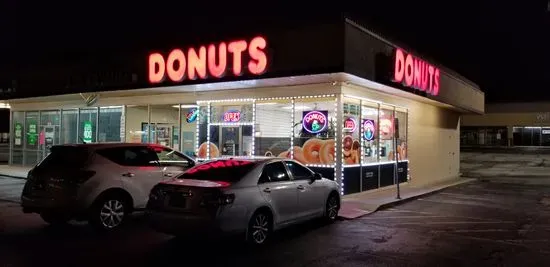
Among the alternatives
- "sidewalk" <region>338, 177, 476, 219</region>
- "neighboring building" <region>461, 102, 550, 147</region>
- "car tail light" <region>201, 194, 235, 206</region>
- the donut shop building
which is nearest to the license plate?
"car tail light" <region>201, 194, 235, 206</region>

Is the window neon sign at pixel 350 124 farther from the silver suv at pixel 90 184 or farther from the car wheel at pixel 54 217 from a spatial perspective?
the car wheel at pixel 54 217

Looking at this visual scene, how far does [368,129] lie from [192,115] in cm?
643

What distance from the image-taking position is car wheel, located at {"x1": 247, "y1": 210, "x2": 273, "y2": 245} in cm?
847

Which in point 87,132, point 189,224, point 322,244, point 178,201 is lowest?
point 322,244

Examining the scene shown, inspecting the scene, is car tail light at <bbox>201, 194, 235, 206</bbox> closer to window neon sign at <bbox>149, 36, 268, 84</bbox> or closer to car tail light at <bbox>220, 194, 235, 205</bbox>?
car tail light at <bbox>220, 194, 235, 205</bbox>

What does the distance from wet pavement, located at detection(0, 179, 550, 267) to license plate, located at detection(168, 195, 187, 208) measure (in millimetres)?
768

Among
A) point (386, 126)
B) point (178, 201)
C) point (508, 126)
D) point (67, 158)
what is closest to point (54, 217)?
point (67, 158)

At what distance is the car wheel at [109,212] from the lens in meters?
9.87

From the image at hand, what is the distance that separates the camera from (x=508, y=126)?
5800 centimetres

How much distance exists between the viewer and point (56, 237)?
9.34 metres

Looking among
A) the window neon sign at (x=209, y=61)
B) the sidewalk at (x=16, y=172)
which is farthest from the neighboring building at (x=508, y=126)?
the sidewalk at (x=16, y=172)

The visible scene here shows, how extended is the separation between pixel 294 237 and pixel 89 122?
16.1m

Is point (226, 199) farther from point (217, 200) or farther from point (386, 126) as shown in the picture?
point (386, 126)

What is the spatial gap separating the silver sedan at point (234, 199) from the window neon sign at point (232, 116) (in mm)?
7308
